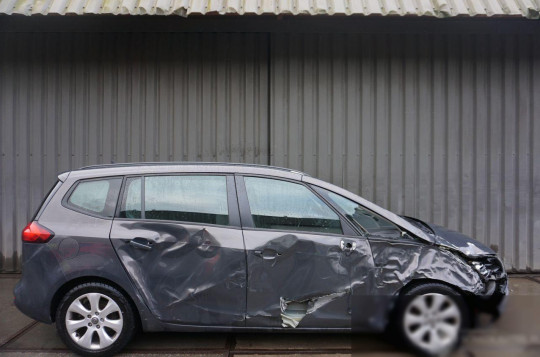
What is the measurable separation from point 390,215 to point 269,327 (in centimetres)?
154

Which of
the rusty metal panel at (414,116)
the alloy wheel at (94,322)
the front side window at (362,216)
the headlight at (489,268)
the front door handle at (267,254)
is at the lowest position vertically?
the alloy wheel at (94,322)

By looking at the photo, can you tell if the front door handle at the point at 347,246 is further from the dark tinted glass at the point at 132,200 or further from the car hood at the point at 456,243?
the dark tinted glass at the point at 132,200

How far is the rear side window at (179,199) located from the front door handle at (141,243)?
0.73 feet

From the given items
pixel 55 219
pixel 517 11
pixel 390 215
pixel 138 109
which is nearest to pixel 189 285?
pixel 55 219

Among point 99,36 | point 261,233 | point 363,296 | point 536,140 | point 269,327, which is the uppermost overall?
point 99,36

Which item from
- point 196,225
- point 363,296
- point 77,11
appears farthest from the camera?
point 77,11

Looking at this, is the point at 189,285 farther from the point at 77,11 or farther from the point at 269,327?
the point at 77,11

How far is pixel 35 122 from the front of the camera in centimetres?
690

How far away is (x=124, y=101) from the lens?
690 cm

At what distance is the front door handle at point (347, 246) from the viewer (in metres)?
3.94

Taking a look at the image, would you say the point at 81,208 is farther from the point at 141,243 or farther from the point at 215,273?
the point at 215,273

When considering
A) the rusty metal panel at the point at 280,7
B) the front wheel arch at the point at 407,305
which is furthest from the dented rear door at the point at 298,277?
the rusty metal panel at the point at 280,7

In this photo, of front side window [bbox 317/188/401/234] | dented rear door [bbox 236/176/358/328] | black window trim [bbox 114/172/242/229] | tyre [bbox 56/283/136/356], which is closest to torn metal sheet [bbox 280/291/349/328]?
dented rear door [bbox 236/176/358/328]

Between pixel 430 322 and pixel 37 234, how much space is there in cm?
347
